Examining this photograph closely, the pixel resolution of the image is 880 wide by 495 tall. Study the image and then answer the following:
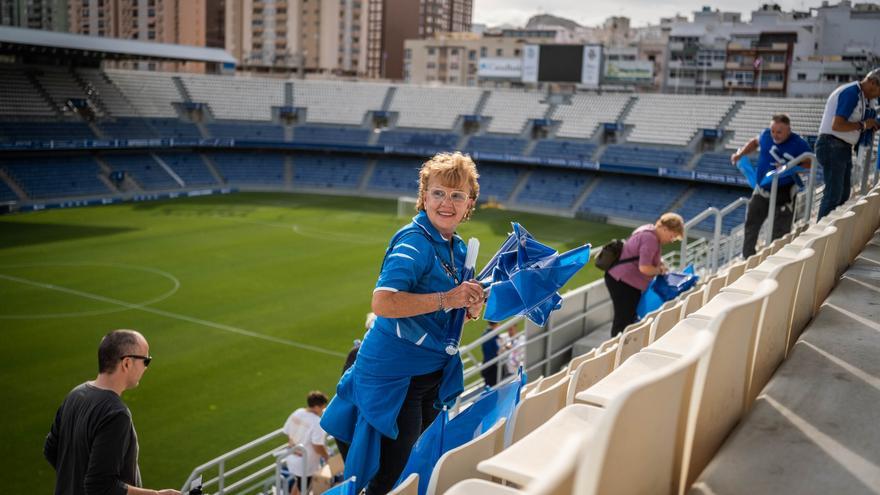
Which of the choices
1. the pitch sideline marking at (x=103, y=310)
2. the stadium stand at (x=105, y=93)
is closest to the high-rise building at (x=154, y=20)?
the stadium stand at (x=105, y=93)

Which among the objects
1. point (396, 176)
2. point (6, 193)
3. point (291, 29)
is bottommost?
point (6, 193)

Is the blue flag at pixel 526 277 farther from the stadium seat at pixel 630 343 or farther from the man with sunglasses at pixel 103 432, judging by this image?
the man with sunglasses at pixel 103 432

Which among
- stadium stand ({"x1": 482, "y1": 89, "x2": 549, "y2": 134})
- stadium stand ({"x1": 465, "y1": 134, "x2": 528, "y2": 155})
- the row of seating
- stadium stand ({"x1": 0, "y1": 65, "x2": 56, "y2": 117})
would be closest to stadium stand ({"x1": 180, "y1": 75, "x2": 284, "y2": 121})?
stadium stand ({"x1": 0, "y1": 65, "x2": 56, "y2": 117})

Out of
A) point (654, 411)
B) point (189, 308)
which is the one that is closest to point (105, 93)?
point (189, 308)

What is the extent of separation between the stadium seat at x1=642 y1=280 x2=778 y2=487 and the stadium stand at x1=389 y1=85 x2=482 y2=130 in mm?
42809

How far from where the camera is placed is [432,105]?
46750 millimetres

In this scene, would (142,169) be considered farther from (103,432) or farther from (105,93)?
(103,432)

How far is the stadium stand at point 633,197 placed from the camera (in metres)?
36.2

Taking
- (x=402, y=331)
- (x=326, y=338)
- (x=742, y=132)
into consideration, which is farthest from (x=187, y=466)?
(x=742, y=132)

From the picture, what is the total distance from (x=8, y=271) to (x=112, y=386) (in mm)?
20932

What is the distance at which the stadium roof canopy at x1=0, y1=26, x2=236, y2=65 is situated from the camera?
35.2 m

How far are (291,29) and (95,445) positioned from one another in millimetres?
86093

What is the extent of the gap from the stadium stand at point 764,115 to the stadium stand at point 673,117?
0.97 meters

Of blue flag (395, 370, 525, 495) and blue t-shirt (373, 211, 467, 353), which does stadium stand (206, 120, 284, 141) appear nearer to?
blue t-shirt (373, 211, 467, 353)
